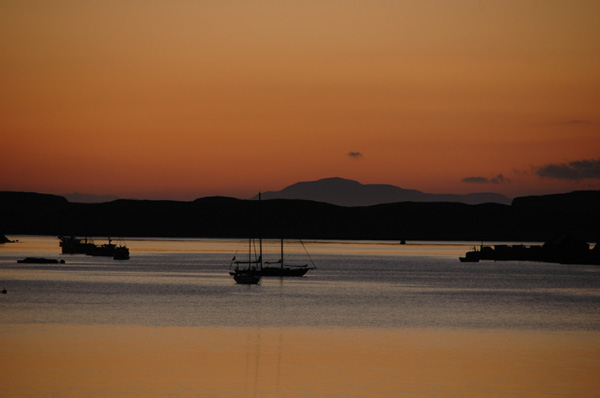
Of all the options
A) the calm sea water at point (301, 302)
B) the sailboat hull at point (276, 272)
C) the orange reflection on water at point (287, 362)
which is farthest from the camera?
the sailboat hull at point (276, 272)

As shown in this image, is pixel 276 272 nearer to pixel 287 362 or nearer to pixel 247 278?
pixel 247 278

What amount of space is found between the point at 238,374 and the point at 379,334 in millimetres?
17275

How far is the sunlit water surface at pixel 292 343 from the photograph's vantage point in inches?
1268

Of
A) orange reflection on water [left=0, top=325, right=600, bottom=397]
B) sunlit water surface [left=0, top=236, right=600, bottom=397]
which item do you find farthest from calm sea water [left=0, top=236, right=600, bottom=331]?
orange reflection on water [left=0, top=325, right=600, bottom=397]

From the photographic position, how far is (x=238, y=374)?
34406mm

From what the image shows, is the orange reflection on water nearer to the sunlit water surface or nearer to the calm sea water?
the sunlit water surface

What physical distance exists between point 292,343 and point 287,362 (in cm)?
704

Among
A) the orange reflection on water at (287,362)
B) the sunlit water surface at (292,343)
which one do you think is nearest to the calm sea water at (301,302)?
the sunlit water surface at (292,343)

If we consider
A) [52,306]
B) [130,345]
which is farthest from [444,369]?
[52,306]

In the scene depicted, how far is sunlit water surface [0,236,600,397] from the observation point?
32.2 meters

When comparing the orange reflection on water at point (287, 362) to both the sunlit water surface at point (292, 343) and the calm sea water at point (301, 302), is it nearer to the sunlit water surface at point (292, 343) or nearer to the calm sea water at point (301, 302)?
the sunlit water surface at point (292, 343)

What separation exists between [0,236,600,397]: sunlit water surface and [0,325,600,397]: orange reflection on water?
74 millimetres

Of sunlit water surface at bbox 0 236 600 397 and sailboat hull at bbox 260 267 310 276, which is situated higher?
sailboat hull at bbox 260 267 310 276

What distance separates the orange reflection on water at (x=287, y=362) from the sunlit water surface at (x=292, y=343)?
74mm
